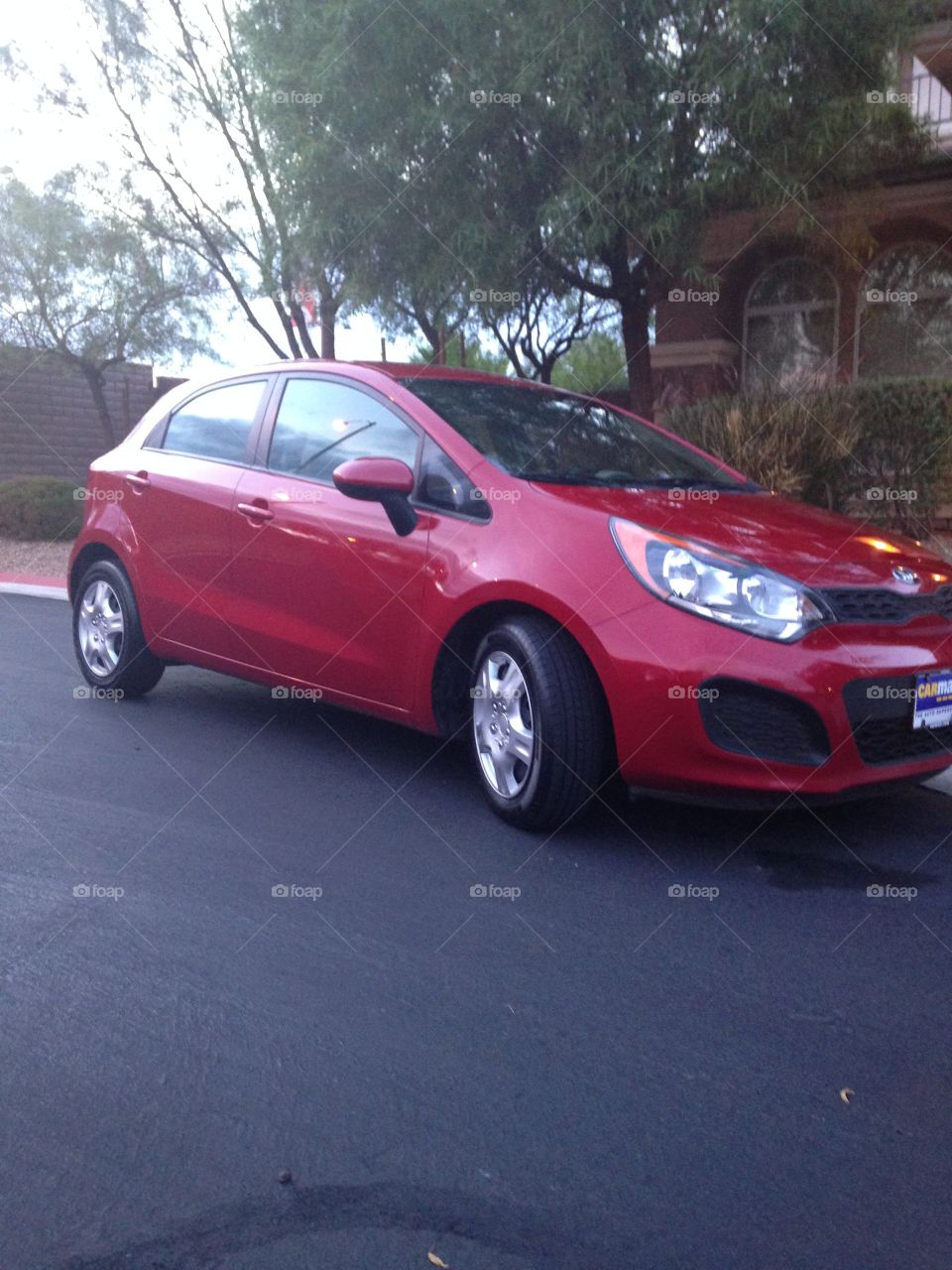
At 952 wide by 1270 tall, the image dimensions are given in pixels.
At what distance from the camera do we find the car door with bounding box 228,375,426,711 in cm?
504

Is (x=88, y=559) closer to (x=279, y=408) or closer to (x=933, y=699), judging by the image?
(x=279, y=408)

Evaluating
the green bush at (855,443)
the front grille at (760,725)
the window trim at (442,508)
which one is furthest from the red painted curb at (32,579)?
the front grille at (760,725)

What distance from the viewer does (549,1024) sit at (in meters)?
3.24

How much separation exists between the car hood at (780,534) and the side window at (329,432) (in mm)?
778

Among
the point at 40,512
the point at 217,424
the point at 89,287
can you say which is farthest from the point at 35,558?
the point at 217,424

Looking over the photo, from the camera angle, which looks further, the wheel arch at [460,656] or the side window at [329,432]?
the side window at [329,432]

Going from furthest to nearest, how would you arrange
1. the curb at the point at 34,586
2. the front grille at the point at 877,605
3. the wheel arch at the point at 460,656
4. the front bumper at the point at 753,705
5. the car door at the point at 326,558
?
the curb at the point at 34,586 < the car door at the point at 326,558 < the wheel arch at the point at 460,656 < the front grille at the point at 877,605 < the front bumper at the point at 753,705

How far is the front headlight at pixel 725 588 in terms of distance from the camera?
4182 mm

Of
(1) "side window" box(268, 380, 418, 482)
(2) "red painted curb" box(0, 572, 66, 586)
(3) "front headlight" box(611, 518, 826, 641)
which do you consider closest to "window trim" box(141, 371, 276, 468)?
(1) "side window" box(268, 380, 418, 482)

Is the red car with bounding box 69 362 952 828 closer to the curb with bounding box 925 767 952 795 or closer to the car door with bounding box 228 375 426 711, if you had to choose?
the car door with bounding box 228 375 426 711

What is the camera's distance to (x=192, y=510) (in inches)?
240

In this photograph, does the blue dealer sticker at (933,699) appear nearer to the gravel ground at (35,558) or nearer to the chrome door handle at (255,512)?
the chrome door handle at (255,512)

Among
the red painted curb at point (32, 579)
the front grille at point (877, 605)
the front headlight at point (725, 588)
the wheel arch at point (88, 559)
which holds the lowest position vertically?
the red painted curb at point (32, 579)

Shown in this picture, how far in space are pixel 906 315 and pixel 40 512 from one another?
34.2 feet
